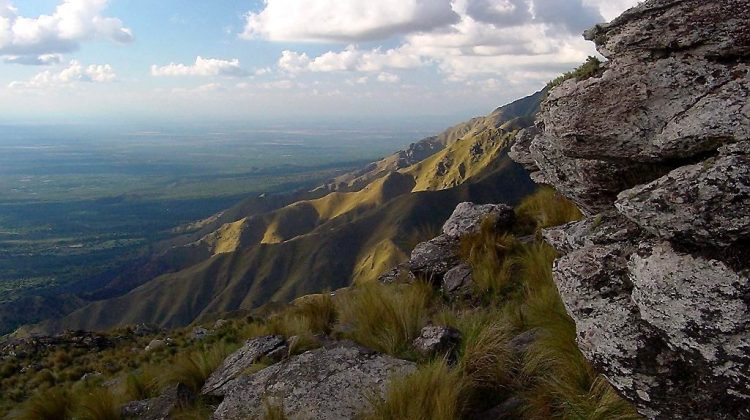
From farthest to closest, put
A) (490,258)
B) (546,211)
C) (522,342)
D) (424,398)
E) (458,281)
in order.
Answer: (546,211)
(458,281)
(490,258)
(522,342)
(424,398)

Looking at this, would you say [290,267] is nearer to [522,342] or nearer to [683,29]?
[522,342]

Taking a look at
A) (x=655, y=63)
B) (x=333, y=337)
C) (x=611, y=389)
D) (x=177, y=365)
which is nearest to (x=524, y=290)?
(x=333, y=337)

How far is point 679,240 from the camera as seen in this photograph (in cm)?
419

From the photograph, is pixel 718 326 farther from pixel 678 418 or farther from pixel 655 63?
pixel 655 63

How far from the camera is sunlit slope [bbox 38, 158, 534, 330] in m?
132

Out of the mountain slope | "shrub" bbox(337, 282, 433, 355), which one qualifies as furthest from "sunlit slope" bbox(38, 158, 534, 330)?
"shrub" bbox(337, 282, 433, 355)

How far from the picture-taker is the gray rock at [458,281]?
10670 millimetres

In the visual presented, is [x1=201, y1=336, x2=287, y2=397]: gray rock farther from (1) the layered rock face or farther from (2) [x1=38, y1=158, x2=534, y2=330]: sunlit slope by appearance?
(2) [x1=38, y1=158, x2=534, y2=330]: sunlit slope

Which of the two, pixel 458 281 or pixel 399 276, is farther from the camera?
pixel 399 276

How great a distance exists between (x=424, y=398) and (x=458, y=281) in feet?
19.3

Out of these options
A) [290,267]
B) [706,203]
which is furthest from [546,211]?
[290,267]

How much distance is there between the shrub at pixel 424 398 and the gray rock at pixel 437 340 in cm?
122

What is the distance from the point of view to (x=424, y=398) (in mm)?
5371

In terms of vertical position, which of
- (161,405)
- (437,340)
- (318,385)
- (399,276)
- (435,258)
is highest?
(437,340)
